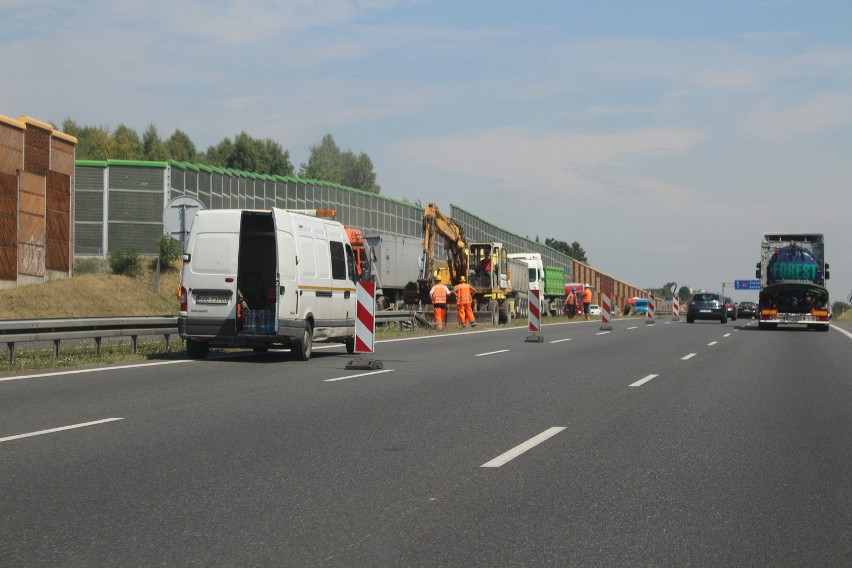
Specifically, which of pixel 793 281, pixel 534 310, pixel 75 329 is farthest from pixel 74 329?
pixel 793 281

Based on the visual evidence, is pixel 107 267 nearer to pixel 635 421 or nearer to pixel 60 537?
pixel 635 421

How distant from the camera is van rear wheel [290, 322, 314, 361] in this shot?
18250mm

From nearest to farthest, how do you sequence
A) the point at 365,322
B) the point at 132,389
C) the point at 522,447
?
the point at 522,447 < the point at 132,389 < the point at 365,322

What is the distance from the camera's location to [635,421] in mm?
10664

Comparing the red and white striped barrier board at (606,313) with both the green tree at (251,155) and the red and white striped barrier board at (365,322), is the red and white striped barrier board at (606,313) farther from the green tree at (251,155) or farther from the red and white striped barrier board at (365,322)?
the green tree at (251,155)

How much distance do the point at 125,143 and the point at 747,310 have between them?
48.5 metres

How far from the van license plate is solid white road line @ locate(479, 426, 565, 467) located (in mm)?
8843

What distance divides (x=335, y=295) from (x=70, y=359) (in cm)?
487

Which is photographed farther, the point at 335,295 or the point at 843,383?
the point at 335,295

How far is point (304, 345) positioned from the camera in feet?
60.4

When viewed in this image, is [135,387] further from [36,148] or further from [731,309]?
[731,309]

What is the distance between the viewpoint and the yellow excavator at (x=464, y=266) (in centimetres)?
4166

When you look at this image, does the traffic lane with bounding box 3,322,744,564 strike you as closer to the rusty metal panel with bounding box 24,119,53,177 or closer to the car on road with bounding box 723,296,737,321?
the rusty metal panel with bounding box 24,119,53,177

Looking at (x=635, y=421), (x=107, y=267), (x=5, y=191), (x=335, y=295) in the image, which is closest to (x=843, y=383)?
(x=635, y=421)
